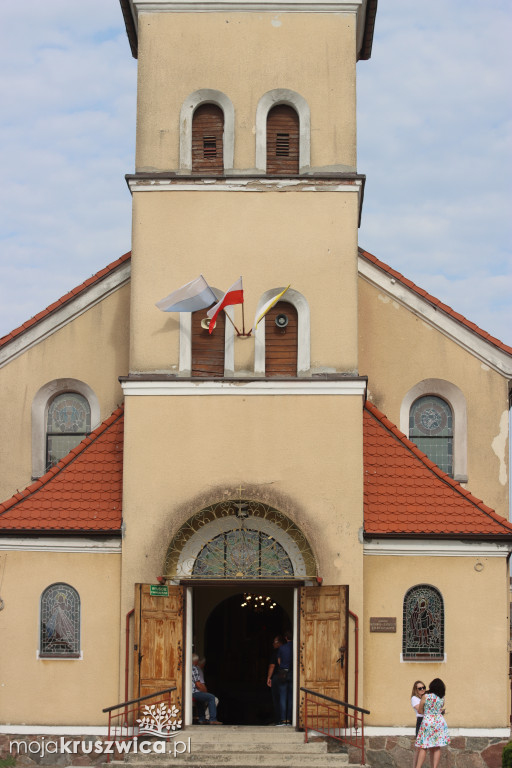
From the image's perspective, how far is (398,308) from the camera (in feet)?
82.5

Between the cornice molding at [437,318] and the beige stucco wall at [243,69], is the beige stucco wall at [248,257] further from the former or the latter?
the cornice molding at [437,318]

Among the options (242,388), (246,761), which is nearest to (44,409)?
(242,388)

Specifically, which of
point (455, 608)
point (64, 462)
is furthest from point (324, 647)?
point (64, 462)

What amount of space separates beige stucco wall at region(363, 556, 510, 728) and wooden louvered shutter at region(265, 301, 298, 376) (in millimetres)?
3380

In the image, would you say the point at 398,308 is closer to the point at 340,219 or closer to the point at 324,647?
the point at 340,219

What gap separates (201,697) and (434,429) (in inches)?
270

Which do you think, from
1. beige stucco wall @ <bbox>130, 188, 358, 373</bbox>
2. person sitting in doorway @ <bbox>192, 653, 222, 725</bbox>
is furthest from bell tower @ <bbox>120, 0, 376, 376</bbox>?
person sitting in doorway @ <bbox>192, 653, 222, 725</bbox>

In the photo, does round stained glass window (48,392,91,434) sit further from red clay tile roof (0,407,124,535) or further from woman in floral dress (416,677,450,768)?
woman in floral dress (416,677,450,768)

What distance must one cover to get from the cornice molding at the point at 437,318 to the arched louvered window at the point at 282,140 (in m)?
3.10

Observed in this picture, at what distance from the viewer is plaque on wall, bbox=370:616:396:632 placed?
→ 70.7 ft

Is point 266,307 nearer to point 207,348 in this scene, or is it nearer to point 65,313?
point 207,348

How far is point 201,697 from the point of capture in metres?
21.5

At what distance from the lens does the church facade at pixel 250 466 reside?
21.4 metres

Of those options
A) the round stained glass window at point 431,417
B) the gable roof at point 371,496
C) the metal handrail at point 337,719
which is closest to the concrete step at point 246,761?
the metal handrail at point 337,719
